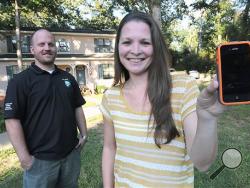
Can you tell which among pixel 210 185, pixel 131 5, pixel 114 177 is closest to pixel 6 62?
pixel 131 5

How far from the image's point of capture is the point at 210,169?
603cm

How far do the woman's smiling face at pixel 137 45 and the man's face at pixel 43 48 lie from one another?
203 centimetres

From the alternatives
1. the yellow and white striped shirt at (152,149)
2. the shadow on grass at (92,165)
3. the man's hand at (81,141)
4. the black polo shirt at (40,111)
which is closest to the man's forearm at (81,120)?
the man's hand at (81,141)

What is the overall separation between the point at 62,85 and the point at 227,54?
112 inches

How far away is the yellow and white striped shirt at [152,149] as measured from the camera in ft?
6.30

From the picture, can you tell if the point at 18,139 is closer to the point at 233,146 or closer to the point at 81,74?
the point at 233,146

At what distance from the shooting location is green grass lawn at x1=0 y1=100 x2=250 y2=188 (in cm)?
549

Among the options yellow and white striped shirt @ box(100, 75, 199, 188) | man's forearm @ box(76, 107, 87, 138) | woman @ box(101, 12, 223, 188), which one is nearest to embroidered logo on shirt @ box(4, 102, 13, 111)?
man's forearm @ box(76, 107, 87, 138)

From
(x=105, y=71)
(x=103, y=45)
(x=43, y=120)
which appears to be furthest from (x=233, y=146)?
(x=103, y=45)

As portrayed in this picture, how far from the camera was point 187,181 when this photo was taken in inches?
78.4

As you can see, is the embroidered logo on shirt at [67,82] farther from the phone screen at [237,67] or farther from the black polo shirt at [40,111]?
the phone screen at [237,67]

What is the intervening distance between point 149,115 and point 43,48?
91.6 inches

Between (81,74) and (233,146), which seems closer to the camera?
(233,146)

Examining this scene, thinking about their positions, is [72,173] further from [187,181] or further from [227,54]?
[227,54]
